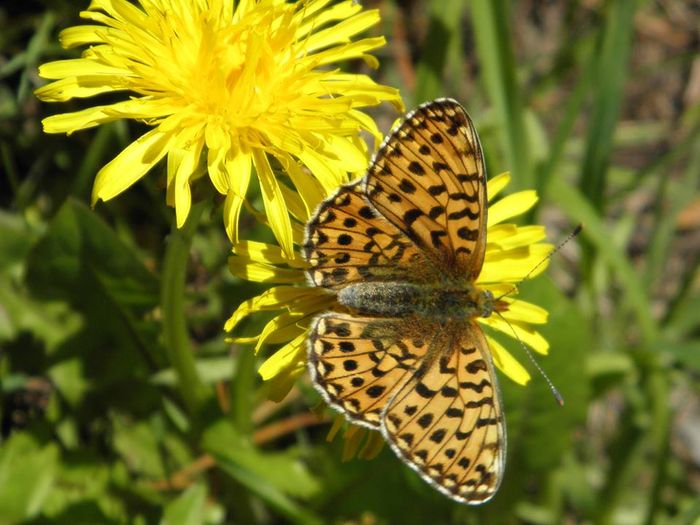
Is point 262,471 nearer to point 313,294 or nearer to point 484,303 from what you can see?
point 313,294

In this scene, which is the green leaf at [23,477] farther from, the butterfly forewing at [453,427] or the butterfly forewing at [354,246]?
the butterfly forewing at [453,427]

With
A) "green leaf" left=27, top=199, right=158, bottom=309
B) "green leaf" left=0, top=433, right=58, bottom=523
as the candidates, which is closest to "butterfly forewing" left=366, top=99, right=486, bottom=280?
"green leaf" left=27, top=199, right=158, bottom=309

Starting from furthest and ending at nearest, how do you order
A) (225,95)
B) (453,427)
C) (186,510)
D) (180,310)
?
(186,510), (180,310), (225,95), (453,427)

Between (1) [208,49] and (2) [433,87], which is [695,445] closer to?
(2) [433,87]

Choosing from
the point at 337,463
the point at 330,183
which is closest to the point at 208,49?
the point at 330,183

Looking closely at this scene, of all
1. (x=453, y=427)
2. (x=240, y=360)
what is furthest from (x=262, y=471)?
(x=453, y=427)

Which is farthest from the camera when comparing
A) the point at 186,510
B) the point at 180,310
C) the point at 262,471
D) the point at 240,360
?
the point at 262,471
